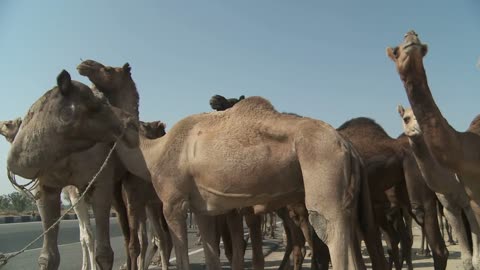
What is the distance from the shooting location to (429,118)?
180 inches

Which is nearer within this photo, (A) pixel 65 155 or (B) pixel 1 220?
(A) pixel 65 155

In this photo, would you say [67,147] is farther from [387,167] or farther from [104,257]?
[387,167]

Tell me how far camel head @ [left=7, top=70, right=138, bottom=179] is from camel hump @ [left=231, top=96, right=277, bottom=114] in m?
1.48

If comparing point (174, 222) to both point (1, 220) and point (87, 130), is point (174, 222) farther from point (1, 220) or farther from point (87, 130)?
point (1, 220)

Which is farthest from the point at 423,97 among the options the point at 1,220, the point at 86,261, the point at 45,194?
the point at 1,220

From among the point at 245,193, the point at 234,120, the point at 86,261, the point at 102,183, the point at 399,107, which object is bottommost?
the point at 86,261

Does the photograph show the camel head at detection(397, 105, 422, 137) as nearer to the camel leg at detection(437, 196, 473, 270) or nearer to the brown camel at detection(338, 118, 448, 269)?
the brown camel at detection(338, 118, 448, 269)

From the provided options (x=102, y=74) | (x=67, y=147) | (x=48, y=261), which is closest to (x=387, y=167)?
(x=102, y=74)

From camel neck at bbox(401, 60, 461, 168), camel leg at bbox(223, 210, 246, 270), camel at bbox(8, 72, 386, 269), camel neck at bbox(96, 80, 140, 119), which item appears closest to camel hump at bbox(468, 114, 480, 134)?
camel neck at bbox(401, 60, 461, 168)

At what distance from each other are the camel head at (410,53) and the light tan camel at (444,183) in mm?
1630

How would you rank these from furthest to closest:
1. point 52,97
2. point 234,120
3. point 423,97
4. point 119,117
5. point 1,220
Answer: point 1,220
point 119,117
point 52,97
point 234,120
point 423,97

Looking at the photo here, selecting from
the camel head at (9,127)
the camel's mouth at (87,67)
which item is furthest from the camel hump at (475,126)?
the camel head at (9,127)

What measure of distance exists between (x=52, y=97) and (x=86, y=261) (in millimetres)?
5403

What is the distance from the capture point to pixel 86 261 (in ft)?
32.1
